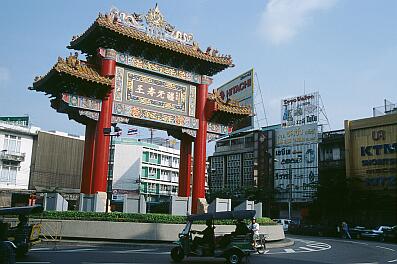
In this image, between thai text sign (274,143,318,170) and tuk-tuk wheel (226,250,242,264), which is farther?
thai text sign (274,143,318,170)

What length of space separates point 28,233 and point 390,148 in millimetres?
46086

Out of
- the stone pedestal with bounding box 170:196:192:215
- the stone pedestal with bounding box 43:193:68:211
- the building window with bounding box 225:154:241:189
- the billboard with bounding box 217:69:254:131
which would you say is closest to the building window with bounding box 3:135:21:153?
the billboard with bounding box 217:69:254:131

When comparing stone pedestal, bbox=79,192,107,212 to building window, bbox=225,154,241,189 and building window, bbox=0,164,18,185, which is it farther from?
building window, bbox=225,154,241,189

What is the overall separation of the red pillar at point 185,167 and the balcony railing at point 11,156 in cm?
A: 3210

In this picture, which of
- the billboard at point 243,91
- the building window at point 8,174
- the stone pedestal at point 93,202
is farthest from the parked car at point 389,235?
the building window at point 8,174

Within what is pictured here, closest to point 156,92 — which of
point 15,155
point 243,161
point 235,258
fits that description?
point 235,258

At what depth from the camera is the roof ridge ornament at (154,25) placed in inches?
1060

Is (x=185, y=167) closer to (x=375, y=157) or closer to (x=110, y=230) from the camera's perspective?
(x=110, y=230)

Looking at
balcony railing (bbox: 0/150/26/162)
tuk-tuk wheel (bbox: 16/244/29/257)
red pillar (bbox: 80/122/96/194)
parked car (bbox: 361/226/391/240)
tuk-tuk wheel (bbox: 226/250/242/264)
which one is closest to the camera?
tuk-tuk wheel (bbox: 226/250/242/264)

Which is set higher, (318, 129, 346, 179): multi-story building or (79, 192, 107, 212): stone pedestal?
(318, 129, 346, 179): multi-story building

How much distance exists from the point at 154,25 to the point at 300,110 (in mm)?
43730

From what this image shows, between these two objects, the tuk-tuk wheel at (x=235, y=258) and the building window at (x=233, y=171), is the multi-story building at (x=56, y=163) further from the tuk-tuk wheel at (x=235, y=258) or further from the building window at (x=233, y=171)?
the tuk-tuk wheel at (x=235, y=258)

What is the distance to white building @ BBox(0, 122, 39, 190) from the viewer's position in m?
53.7

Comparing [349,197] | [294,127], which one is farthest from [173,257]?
[294,127]
